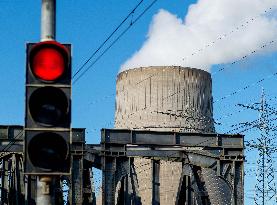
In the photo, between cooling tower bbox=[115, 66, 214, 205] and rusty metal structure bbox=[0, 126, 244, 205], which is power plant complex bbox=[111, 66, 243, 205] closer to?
cooling tower bbox=[115, 66, 214, 205]

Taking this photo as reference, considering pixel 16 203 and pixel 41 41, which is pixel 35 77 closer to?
pixel 41 41

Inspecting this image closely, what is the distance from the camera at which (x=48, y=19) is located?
Answer: 584 centimetres

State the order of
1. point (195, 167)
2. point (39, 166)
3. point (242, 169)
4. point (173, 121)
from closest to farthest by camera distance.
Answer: point (39, 166)
point (242, 169)
point (195, 167)
point (173, 121)

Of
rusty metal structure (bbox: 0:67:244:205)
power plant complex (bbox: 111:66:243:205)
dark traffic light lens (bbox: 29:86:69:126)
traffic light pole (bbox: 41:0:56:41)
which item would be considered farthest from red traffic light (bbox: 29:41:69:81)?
power plant complex (bbox: 111:66:243:205)

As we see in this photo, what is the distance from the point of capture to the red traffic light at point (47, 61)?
18.3 feet

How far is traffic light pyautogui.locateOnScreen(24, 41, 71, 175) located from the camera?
556cm

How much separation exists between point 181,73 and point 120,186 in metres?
38.4

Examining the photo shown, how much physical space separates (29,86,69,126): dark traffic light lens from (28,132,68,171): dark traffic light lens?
113mm

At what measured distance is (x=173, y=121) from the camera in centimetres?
7119

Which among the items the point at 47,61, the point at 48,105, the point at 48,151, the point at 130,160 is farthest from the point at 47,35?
the point at 130,160

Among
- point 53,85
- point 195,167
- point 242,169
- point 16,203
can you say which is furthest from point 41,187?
point 16,203

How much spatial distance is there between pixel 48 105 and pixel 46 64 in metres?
0.31

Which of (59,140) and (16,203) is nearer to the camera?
(59,140)

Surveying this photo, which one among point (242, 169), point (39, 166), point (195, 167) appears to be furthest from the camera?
point (195, 167)
